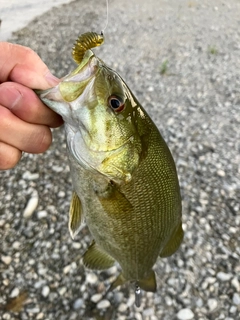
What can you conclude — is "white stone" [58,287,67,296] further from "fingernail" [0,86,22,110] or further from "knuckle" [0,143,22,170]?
"fingernail" [0,86,22,110]

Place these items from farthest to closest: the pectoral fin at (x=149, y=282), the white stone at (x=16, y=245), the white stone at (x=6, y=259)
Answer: the white stone at (x=16, y=245)
the white stone at (x=6, y=259)
the pectoral fin at (x=149, y=282)

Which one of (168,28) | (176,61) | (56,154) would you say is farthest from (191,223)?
(168,28)

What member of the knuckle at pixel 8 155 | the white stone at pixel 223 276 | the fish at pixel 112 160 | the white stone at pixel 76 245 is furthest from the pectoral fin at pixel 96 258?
the white stone at pixel 223 276

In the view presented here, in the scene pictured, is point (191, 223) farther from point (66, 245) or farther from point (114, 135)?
point (114, 135)

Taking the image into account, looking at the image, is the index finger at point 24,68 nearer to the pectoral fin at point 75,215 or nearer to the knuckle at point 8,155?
the knuckle at point 8,155

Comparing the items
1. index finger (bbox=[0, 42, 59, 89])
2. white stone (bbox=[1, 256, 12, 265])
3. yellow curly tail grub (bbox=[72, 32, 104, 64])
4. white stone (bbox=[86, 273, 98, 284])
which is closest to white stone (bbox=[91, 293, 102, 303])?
white stone (bbox=[86, 273, 98, 284])

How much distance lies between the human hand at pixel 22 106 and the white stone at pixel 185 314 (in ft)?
6.04

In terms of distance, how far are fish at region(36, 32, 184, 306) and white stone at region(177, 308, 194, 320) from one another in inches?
49.0

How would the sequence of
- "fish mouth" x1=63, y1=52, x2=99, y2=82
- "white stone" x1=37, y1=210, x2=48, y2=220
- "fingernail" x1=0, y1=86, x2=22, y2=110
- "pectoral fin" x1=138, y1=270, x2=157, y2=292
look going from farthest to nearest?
"white stone" x1=37, y1=210, x2=48, y2=220
"pectoral fin" x1=138, y1=270, x2=157, y2=292
"fingernail" x1=0, y1=86, x2=22, y2=110
"fish mouth" x1=63, y1=52, x2=99, y2=82

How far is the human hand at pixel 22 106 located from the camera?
1.85 m

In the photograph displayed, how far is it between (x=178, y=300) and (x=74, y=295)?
2.55 feet

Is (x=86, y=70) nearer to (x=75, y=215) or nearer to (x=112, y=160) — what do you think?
(x=112, y=160)

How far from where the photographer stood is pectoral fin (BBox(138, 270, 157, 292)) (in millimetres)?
2473

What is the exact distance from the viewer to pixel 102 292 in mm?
3346
